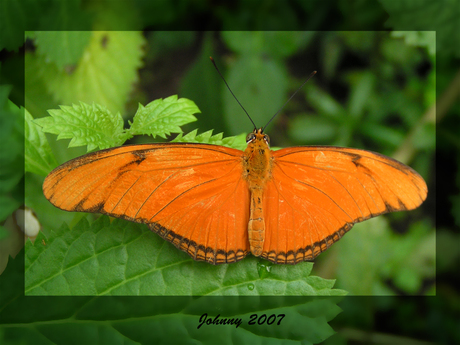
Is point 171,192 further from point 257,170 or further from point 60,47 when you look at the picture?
point 60,47

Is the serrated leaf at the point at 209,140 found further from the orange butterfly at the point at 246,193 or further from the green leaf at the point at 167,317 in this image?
the green leaf at the point at 167,317

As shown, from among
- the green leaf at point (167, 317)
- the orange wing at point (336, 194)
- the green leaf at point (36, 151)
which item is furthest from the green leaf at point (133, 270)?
the green leaf at point (36, 151)

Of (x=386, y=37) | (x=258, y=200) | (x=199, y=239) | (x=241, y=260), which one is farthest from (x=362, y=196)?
(x=386, y=37)

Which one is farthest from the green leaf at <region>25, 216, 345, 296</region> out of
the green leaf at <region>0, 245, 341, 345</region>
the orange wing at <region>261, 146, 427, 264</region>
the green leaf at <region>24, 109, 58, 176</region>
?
the green leaf at <region>24, 109, 58, 176</region>

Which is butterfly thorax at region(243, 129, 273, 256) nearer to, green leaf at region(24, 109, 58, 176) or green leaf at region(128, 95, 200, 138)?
green leaf at region(128, 95, 200, 138)

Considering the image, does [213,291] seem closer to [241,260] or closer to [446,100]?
[241,260]

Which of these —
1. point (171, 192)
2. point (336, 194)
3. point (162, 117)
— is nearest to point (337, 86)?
point (336, 194)
